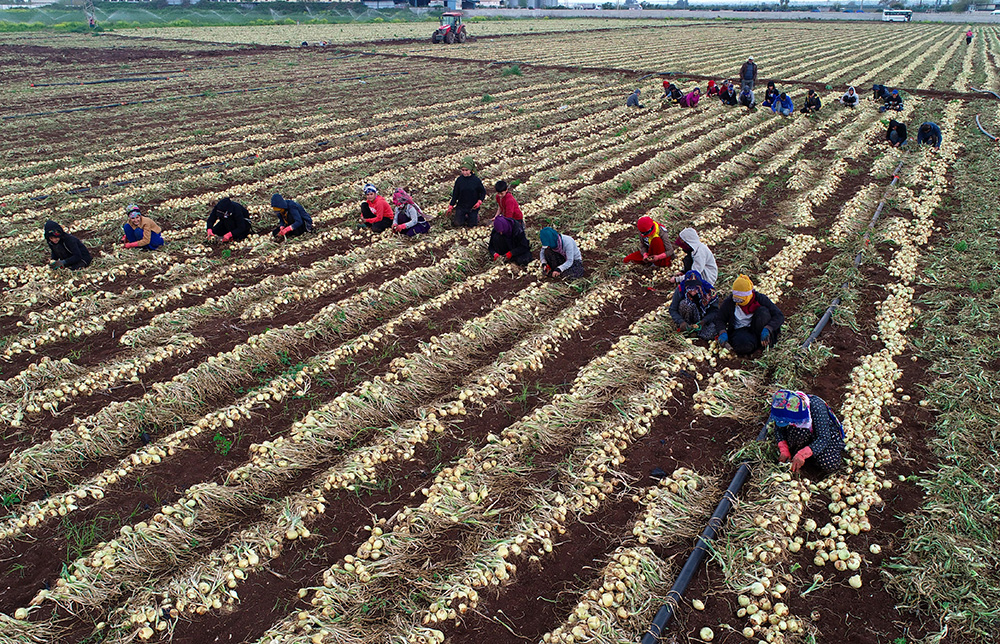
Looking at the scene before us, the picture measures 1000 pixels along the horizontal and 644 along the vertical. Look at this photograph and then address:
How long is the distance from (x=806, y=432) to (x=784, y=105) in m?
18.3

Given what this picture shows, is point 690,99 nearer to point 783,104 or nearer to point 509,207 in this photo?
point 783,104

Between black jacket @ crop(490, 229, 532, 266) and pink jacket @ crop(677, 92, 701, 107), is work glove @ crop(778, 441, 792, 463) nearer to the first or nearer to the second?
black jacket @ crop(490, 229, 532, 266)

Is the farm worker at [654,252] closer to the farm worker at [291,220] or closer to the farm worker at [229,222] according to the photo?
the farm worker at [291,220]

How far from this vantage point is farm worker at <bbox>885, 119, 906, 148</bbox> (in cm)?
1591

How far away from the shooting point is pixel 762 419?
621cm

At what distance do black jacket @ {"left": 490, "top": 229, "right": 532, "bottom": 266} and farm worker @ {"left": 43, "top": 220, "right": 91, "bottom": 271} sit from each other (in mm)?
6960

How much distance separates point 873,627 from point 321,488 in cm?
461

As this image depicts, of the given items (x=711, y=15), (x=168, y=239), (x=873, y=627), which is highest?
(x=711, y=15)

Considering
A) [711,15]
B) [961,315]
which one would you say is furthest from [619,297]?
[711,15]

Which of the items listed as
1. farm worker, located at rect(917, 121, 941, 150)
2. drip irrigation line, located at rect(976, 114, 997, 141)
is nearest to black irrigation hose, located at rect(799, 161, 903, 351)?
farm worker, located at rect(917, 121, 941, 150)

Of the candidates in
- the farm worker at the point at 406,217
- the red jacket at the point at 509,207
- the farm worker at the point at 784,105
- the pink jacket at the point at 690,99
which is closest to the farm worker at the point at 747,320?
the red jacket at the point at 509,207

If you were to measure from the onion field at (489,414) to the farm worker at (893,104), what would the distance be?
5.68 metres

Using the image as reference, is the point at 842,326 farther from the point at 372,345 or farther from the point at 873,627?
the point at 372,345

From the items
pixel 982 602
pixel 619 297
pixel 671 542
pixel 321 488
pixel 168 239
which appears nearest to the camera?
pixel 982 602
